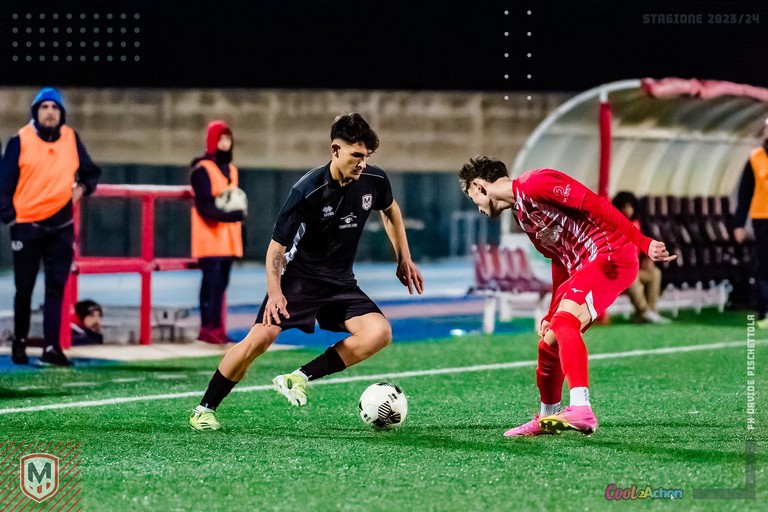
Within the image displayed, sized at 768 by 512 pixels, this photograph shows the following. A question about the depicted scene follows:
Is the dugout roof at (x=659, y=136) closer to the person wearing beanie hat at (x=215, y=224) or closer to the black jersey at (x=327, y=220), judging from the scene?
the person wearing beanie hat at (x=215, y=224)

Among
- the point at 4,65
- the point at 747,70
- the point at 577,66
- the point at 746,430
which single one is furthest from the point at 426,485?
the point at 747,70

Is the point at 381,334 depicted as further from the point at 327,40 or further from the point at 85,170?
the point at 327,40

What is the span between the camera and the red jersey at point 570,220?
658 cm

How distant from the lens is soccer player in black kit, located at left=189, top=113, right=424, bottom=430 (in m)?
7.06

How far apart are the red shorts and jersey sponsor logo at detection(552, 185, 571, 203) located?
40 cm

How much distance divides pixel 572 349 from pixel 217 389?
1.93 m

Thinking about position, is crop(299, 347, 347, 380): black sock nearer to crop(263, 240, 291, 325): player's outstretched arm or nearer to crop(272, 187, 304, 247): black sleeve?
crop(263, 240, 291, 325): player's outstretched arm

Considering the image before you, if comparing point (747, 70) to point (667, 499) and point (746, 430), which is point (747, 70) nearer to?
point (746, 430)

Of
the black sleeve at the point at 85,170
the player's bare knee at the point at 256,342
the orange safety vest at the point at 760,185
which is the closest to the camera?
the player's bare knee at the point at 256,342

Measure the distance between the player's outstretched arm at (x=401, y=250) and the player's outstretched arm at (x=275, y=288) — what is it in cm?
70

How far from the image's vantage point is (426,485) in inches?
224

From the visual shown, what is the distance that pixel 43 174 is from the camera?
419 inches

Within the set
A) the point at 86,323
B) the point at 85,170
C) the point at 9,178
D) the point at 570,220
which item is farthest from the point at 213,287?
the point at 570,220

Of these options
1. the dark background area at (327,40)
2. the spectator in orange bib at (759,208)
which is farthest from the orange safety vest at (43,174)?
the spectator in orange bib at (759,208)
